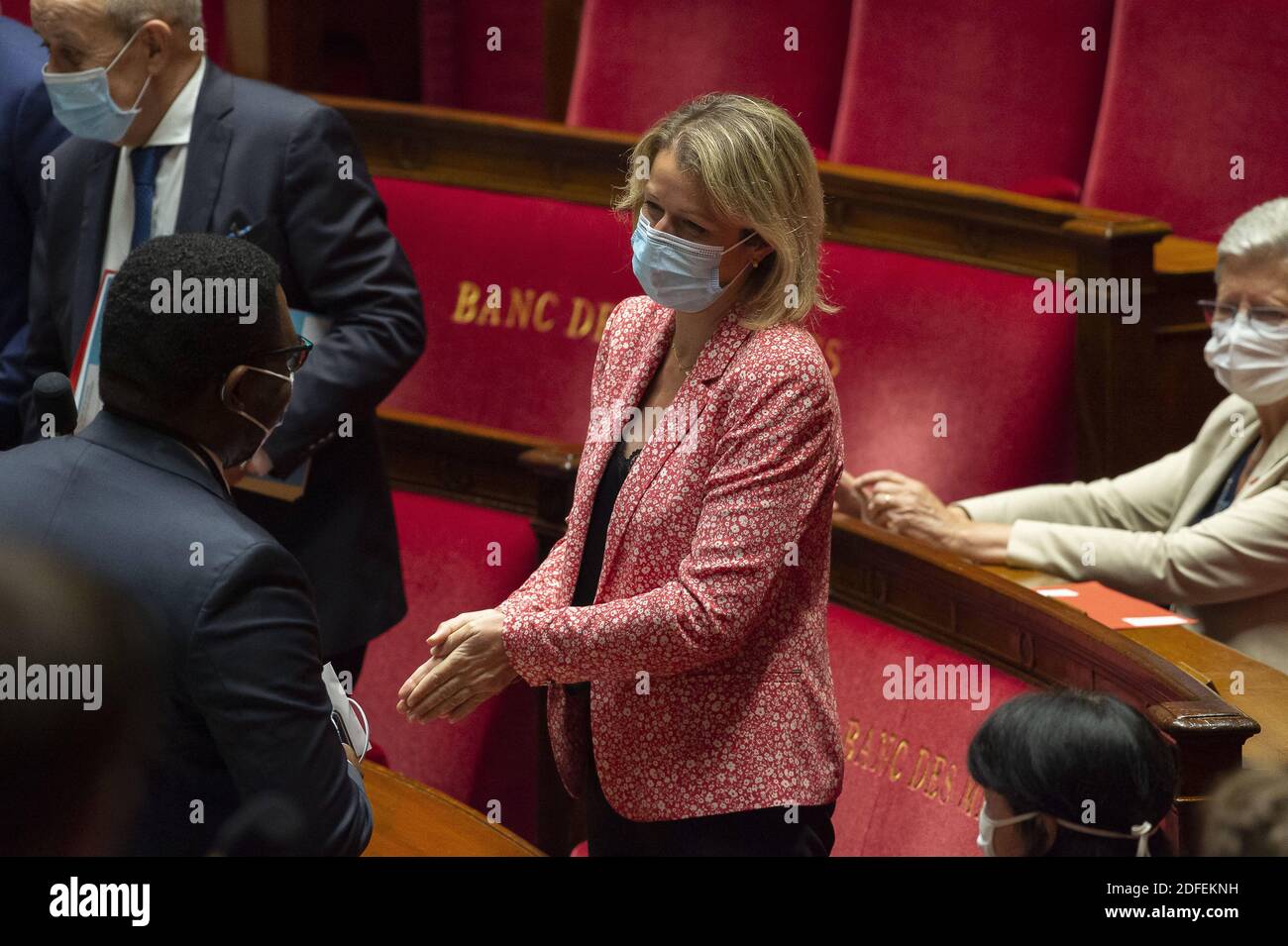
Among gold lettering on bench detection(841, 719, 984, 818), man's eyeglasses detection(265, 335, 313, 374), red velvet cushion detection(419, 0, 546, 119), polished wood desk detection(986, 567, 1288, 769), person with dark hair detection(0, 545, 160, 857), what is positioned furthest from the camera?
red velvet cushion detection(419, 0, 546, 119)

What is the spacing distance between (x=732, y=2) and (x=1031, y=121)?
0.49 m

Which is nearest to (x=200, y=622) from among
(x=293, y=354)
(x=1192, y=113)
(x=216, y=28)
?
(x=293, y=354)

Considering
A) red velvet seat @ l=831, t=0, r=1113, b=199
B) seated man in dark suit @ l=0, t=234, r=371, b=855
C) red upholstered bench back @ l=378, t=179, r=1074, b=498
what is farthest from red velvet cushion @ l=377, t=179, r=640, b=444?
seated man in dark suit @ l=0, t=234, r=371, b=855

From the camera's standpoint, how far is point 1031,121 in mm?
2301

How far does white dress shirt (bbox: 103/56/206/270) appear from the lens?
1.47 metres

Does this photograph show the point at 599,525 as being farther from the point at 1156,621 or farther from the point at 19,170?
the point at 19,170

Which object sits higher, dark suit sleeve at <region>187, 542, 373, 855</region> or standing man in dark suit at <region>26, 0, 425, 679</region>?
standing man in dark suit at <region>26, 0, 425, 679</region>

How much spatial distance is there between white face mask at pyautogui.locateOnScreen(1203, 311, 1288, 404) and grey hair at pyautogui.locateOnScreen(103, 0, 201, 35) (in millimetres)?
980

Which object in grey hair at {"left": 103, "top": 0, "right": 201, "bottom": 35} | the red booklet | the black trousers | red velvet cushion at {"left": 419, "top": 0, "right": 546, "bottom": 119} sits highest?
red velvet cushion at {"left": 419, "top": 0, "right": 546, "bottom": 119}

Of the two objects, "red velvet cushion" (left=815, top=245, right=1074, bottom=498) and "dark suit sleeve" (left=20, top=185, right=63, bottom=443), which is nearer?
"dark suit sleeve" (left=20, top=185, right=63, bottom=443)

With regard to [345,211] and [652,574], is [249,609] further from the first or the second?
[345,211]

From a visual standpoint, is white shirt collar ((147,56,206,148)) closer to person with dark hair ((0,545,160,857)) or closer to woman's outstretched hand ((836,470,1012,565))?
woman's outstretched hand ((836,470,1012,565))

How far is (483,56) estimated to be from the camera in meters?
3.49

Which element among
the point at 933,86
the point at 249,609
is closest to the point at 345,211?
the point at 249,609
